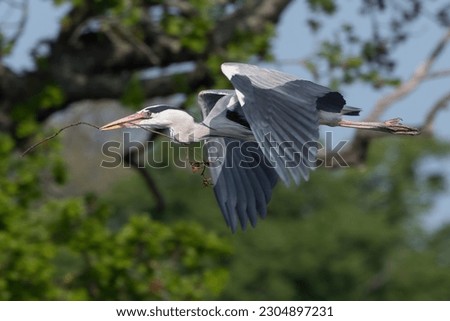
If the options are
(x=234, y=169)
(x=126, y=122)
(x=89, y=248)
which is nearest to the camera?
(x=126, y=122)

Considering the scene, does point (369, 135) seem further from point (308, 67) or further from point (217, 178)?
point (217, 178)

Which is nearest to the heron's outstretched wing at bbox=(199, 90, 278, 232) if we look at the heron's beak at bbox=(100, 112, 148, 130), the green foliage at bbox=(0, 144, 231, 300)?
the heron's beak at bbox=(100, 112, 148, 130)

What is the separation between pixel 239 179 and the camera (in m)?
6.11

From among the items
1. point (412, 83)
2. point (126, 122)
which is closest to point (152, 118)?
point (126, 122)

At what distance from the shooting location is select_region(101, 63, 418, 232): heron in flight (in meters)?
5.47

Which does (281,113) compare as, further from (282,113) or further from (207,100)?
(207,100)

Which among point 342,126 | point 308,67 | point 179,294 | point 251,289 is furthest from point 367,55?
point 251,289

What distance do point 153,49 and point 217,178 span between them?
23.5 ft

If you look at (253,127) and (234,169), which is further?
(234,169)

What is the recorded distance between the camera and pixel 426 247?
41.6 meters

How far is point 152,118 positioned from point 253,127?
54cm

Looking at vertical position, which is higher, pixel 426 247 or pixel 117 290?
pixel 426 247
